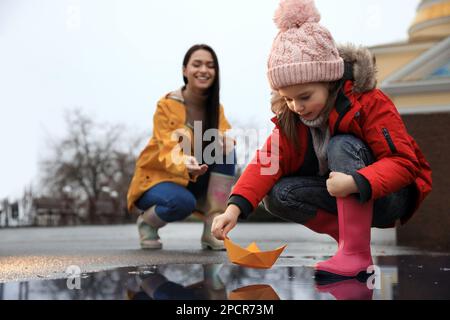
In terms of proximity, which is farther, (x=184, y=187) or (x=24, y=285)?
(x=184, y=187)

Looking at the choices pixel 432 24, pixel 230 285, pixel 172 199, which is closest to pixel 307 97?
pixel 230 285

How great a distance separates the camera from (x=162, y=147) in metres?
4.26

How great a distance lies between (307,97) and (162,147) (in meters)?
1.95

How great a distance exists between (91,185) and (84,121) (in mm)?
2652

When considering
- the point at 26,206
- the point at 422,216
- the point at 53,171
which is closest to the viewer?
the point at 422,216

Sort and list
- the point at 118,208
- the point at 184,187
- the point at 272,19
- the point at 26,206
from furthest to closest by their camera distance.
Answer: the point at 118,208, the point at 26,206, the point at 184,187, the point at 272,19

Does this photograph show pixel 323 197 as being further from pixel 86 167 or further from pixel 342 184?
pixel 86 167

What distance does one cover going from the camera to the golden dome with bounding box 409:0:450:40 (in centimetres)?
→ 1082

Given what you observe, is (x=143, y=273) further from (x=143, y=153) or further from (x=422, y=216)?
(x=422, y=216)

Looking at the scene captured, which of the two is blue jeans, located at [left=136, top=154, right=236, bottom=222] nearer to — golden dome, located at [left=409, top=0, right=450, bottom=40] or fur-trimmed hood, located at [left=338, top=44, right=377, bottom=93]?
fur-trimmed hood, located at [left=338, top=44, right=377, bottom=93]

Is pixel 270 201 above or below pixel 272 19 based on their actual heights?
below

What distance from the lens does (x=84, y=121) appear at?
27578mm

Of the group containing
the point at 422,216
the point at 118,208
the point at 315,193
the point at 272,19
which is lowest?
the point at 118,208

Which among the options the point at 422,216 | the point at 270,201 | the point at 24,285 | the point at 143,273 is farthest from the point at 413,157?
the point at 422,216
